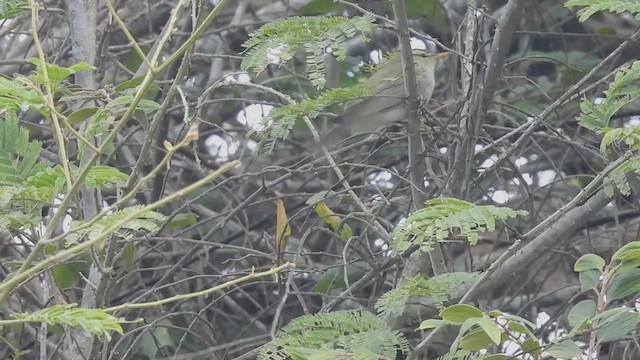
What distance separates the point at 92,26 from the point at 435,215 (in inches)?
71.1

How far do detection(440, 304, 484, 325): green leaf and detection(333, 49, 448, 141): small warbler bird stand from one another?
6.75 feet

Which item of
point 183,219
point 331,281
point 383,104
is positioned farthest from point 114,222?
point 383,104

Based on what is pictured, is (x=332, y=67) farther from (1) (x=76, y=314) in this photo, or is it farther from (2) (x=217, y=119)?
(1) (x=76, y=314)

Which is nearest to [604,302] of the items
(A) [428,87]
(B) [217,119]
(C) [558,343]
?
(C) [558,343]

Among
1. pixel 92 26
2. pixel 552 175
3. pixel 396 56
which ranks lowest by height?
pixel 552 175

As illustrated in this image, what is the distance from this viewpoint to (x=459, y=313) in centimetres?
229

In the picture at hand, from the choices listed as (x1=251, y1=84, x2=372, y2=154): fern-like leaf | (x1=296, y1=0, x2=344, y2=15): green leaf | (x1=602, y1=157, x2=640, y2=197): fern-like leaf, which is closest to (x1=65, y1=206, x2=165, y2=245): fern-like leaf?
(x1=251, y1=84, x2=372, y2=154): fern-like leaf

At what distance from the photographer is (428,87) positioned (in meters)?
4.93

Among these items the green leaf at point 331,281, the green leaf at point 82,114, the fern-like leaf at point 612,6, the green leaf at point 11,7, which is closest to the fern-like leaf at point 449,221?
the fern-like leaf at point 612,6

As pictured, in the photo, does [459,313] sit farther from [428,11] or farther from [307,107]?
[428,11]

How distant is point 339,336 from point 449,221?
1.60 feet

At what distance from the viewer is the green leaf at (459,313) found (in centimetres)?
227

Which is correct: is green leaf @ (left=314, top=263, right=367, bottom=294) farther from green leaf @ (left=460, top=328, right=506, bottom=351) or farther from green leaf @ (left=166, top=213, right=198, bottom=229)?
green leaf @ (left=460, top=328, right=506, bottom=351)

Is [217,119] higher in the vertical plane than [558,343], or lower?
lower
